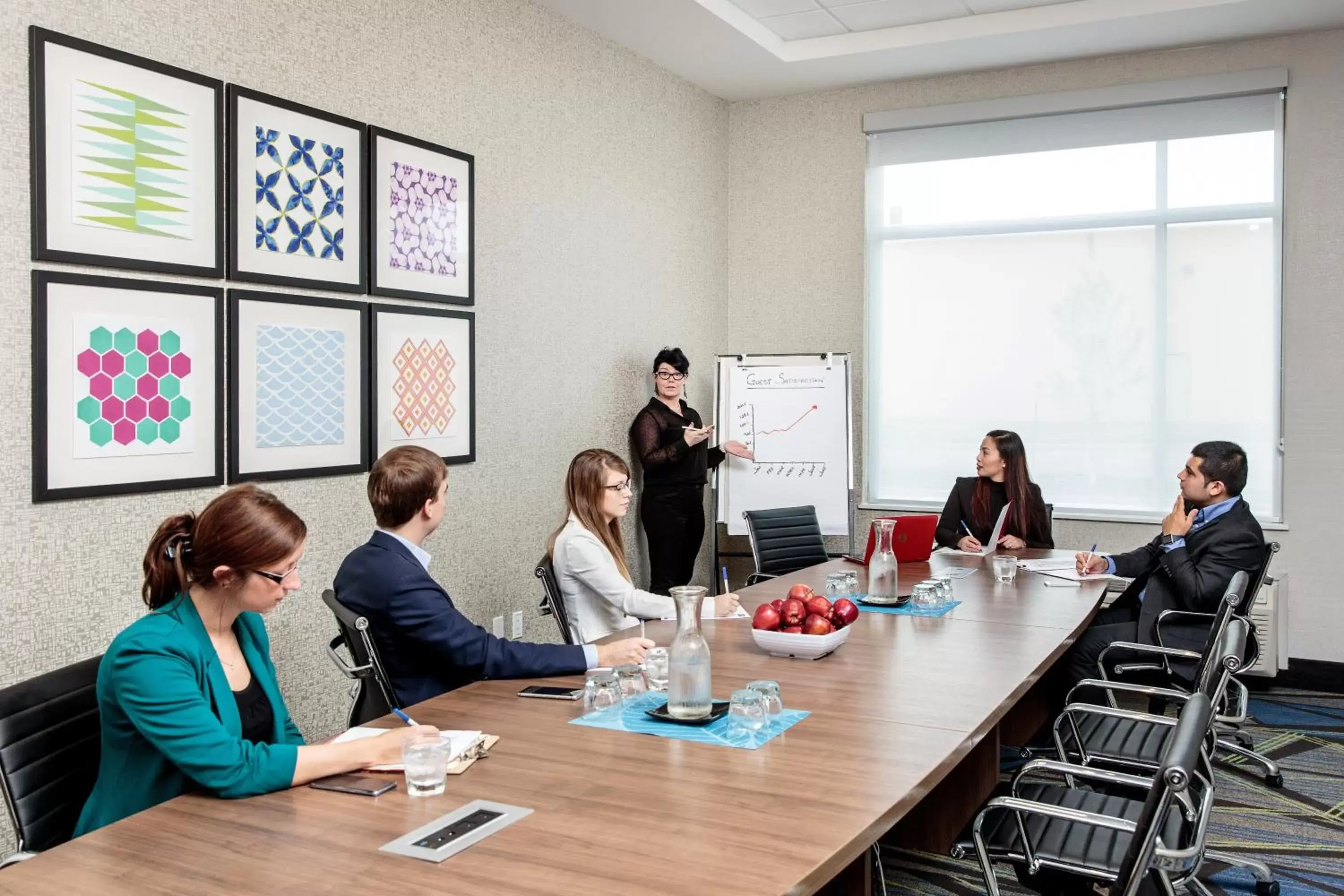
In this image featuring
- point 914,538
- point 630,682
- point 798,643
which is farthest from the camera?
point 914,538

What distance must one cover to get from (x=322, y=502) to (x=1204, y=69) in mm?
5002

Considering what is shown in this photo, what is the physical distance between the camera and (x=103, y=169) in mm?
3250

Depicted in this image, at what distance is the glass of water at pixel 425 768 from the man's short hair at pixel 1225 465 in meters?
3.34

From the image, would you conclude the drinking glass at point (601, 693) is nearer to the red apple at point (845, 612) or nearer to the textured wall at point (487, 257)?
the red apple at point (845, 612)

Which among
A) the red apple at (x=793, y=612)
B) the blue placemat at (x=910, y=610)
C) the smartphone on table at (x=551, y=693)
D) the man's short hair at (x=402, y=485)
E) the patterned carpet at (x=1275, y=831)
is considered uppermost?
the man's short hair at (x=402, y=485)

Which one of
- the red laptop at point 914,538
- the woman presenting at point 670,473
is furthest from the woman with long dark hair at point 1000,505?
the woman presenting at point 670,473

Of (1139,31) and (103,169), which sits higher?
(1139,31)

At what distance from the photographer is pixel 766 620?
2951 millimetres

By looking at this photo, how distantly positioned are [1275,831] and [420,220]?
380cm

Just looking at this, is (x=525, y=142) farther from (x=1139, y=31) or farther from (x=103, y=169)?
(x=1139, y=31)

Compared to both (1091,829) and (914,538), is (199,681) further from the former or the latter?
(914,538)

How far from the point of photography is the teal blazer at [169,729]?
186 centimetres

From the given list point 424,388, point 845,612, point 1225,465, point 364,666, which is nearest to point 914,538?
point 1225,465

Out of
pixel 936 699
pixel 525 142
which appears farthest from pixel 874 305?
pixel 936 699
